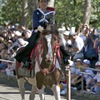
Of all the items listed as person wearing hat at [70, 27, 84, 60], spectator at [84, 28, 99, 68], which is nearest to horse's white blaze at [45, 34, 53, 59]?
spectator at [84, 28, 99, 68]

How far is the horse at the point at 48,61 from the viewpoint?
7.78 m

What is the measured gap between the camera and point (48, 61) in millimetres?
7754

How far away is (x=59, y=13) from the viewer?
3803 centimetres

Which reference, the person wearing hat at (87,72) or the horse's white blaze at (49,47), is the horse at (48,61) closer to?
the horse's white blaze at (49,47)

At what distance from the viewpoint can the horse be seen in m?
7.78

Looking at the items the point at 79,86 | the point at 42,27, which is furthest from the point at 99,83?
the point at 42,27

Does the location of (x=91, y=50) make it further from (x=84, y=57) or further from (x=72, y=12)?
(x=72, y=12)

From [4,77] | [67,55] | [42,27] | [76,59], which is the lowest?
[4,77]

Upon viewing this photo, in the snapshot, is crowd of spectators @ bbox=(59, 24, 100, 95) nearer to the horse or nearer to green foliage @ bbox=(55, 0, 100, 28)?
the horse

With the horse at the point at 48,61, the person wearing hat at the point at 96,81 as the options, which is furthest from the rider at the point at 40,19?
the person wearing hat at the point at 96,81

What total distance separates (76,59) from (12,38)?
190 inches

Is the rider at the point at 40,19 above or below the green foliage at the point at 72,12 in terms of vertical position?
above

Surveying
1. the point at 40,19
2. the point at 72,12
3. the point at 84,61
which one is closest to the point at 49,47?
the point at 40,19

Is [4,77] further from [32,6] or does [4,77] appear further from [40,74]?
[40,74]
